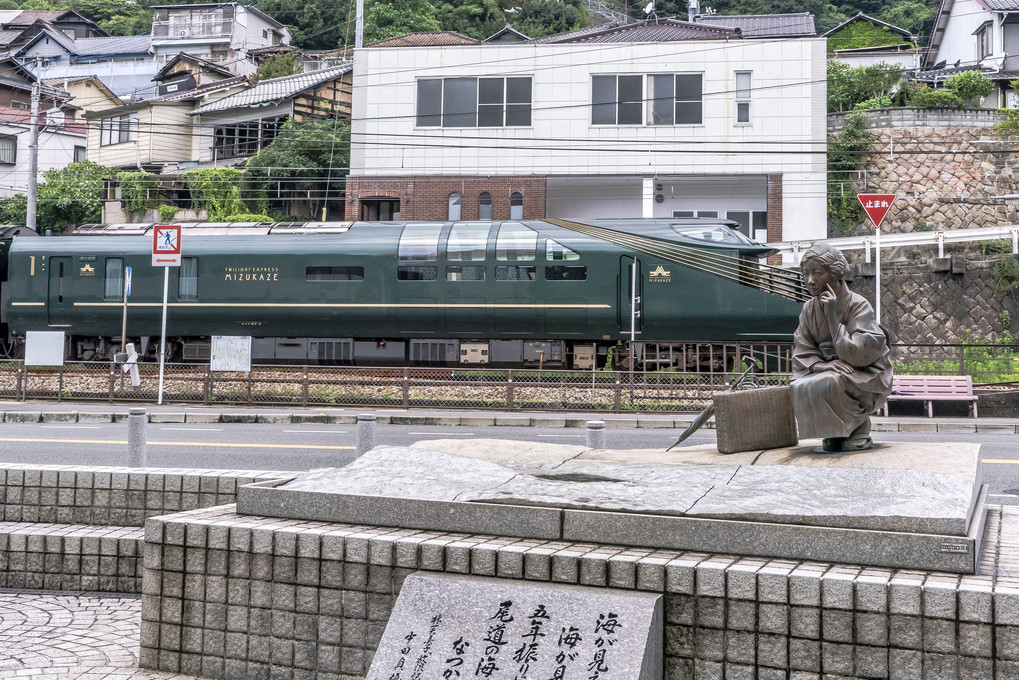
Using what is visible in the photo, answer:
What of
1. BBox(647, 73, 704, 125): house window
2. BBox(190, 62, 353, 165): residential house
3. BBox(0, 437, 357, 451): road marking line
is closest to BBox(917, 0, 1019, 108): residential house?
BBox(647, 73, 704, 125): house window

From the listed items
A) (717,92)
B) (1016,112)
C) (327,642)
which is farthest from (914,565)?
(1016,112)

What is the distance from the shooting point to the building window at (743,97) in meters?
28.6

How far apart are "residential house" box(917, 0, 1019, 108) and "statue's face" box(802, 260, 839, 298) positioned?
1499 inches

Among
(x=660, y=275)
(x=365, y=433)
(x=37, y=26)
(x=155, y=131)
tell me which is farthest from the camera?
(x=37, y=26)

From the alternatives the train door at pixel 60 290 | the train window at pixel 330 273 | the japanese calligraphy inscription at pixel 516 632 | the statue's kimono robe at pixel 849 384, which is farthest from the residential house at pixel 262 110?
the japanese calligraphy inscription at pixel 516 632

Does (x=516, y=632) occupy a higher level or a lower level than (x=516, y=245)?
lower

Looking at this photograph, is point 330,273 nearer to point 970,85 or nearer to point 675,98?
point 675,98

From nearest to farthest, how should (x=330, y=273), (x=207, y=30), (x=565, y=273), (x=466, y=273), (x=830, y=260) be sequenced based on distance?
1. (x=830, y=260)
2. (x=565, y=273)
3. (x=466, y=273)
4. (x=330, y=273)
5. (x=207, y=30)

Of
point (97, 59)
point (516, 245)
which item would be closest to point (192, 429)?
point (516, 245)

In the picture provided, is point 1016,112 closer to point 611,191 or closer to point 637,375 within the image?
point 611,191

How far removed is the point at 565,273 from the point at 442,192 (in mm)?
9621

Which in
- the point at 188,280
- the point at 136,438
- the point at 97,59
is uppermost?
the point at 97,59

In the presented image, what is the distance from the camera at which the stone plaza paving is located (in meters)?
4.49

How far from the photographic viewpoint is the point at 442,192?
30078 mm
